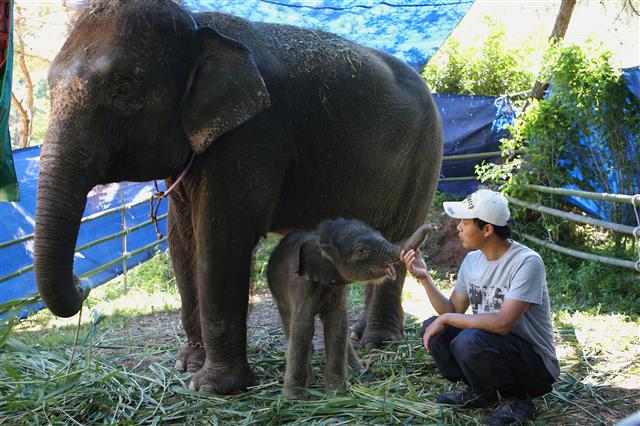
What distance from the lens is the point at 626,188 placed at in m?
8.22

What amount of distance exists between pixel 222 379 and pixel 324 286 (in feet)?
2.80

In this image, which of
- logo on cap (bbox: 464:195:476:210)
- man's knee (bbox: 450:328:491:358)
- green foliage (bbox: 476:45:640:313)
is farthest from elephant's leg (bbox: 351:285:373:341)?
green foliage (bbox: 476:45:640:313)

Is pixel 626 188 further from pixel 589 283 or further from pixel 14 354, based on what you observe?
pixel 14 354

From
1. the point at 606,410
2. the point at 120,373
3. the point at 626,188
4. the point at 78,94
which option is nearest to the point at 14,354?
the point at 120,373

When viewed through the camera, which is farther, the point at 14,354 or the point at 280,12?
the point at 280,12

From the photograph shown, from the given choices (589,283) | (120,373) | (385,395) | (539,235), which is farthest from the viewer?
(539,235)

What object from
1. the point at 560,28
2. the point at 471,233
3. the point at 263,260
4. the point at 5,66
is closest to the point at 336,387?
the point at 471,233

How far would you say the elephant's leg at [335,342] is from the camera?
4.20 meters

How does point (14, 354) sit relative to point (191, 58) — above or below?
below

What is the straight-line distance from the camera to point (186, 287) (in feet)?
16.3

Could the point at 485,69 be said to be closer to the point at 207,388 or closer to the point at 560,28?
the point at 560,28

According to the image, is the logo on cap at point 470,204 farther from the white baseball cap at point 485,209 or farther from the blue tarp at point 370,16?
the blue tarp at point 370,16

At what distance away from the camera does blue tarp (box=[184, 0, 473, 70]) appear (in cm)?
820

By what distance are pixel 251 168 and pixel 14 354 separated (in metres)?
1.94
